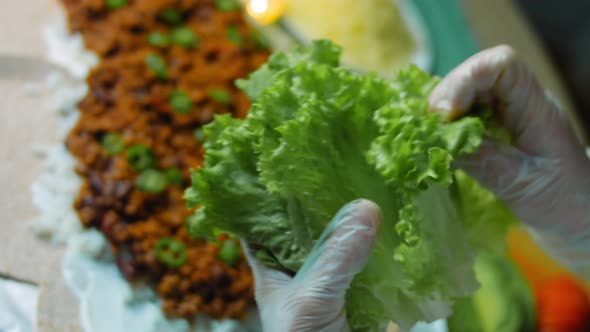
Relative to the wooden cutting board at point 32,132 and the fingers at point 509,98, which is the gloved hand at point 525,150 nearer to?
the fingers at point 509,98

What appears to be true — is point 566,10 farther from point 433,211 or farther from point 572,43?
point 433,211

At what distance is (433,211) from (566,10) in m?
1.99

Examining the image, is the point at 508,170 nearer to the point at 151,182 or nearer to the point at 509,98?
the point at 509,98

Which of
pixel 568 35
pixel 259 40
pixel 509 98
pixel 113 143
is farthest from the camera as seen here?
pixel 568 35

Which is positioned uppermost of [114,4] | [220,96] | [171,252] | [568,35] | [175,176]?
[114,4]

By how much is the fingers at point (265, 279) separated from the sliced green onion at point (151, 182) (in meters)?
0.46

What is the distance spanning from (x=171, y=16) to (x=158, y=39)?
0.12 metres

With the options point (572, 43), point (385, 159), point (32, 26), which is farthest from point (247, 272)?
point (572, 43)

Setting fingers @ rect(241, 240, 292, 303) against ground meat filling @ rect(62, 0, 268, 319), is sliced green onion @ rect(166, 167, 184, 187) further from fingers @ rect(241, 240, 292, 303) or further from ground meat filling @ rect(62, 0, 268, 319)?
fingers @ rect(241, 240, 292, 303)

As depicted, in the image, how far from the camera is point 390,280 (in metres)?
1.02

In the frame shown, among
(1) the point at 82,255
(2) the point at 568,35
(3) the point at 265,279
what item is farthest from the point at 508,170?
(2) the point at 568,35

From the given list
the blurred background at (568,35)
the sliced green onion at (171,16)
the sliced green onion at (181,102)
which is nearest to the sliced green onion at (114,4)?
the sliced green onion at (171,16)

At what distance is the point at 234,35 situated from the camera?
71.4 inches

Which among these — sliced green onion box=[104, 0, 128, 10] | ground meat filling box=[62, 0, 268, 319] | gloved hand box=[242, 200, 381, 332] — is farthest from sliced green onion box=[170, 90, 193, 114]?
gloved hand box=[242, 200, 381, 332]
